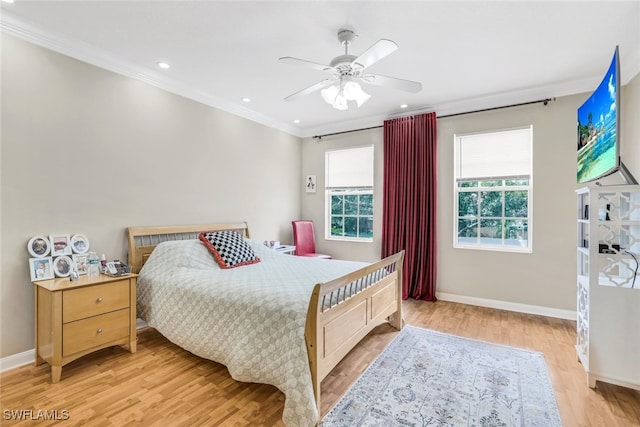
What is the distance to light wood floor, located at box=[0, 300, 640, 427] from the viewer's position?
1812 millimetres

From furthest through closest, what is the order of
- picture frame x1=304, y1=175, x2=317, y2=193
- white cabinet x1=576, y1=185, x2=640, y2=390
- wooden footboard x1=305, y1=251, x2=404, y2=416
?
picture frame x1=304, y1=175, x2=317, y2=193 → white cabinet x1=576, y1=185, x2=640, y2=390 → wooden footboard x1=305, y1=251, x2=404, y2=416

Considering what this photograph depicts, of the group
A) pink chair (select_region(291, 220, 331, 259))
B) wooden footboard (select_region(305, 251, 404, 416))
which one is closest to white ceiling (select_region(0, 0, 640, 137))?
wooden footboard (select_region(305, 251, 404, 416))

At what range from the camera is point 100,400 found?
1968mm

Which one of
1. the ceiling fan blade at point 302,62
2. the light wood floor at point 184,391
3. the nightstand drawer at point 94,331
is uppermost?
the ceiling fan blade at point 302,62

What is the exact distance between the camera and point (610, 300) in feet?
6.83

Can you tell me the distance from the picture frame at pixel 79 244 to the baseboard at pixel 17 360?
0.85 meters

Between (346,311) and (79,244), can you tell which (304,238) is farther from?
(79,244)

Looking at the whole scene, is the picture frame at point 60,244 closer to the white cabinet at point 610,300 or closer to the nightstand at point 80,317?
the nightstand at point 80,317

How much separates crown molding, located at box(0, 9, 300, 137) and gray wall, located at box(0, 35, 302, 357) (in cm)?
6

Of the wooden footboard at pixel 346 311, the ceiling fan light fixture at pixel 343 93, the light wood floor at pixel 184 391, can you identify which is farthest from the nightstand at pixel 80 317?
the ceiling fan light fixture at pixel 343 93

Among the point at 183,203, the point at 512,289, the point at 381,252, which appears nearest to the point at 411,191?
the point at 381,252

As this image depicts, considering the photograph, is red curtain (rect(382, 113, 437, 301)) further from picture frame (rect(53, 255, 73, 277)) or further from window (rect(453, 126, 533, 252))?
picture frame (rect(53, 255, 73, 277))

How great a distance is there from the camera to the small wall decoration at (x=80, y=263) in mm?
2580

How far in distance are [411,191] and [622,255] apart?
2.45 meters
